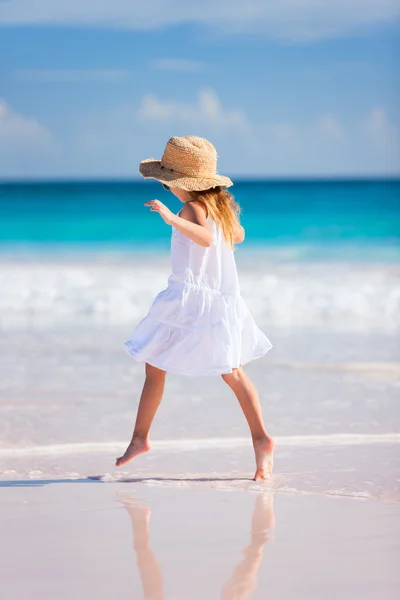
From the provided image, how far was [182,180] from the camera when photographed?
341 cm

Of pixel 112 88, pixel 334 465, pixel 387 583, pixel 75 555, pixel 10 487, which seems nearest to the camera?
pixel 387 583

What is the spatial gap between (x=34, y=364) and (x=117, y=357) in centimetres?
54

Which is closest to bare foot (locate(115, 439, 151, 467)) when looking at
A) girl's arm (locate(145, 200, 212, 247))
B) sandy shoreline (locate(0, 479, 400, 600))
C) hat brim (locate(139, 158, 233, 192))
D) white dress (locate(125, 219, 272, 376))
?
sandy shoreline (locate(0, 479, 400, 600))

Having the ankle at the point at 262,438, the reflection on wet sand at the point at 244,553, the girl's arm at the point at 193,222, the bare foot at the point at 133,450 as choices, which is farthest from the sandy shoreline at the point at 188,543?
the girl's arm at the point at 193,222

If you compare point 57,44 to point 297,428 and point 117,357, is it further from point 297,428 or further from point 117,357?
point 297,428

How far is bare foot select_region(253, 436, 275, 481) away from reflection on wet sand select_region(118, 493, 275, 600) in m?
0.20

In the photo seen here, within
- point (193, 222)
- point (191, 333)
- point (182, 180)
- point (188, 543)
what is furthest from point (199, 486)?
point (182, 180)

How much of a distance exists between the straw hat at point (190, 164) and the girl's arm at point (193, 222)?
0.27 ft

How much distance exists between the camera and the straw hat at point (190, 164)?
341cm

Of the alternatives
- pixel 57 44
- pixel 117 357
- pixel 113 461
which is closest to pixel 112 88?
pixel 57 44

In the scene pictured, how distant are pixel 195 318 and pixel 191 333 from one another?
57 mm

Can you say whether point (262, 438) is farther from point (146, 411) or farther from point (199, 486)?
point (146, 411)

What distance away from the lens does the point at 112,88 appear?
33.9 m

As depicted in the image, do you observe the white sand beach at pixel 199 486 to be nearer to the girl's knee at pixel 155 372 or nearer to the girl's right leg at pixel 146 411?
the girl's right leg at pixel 146 411
